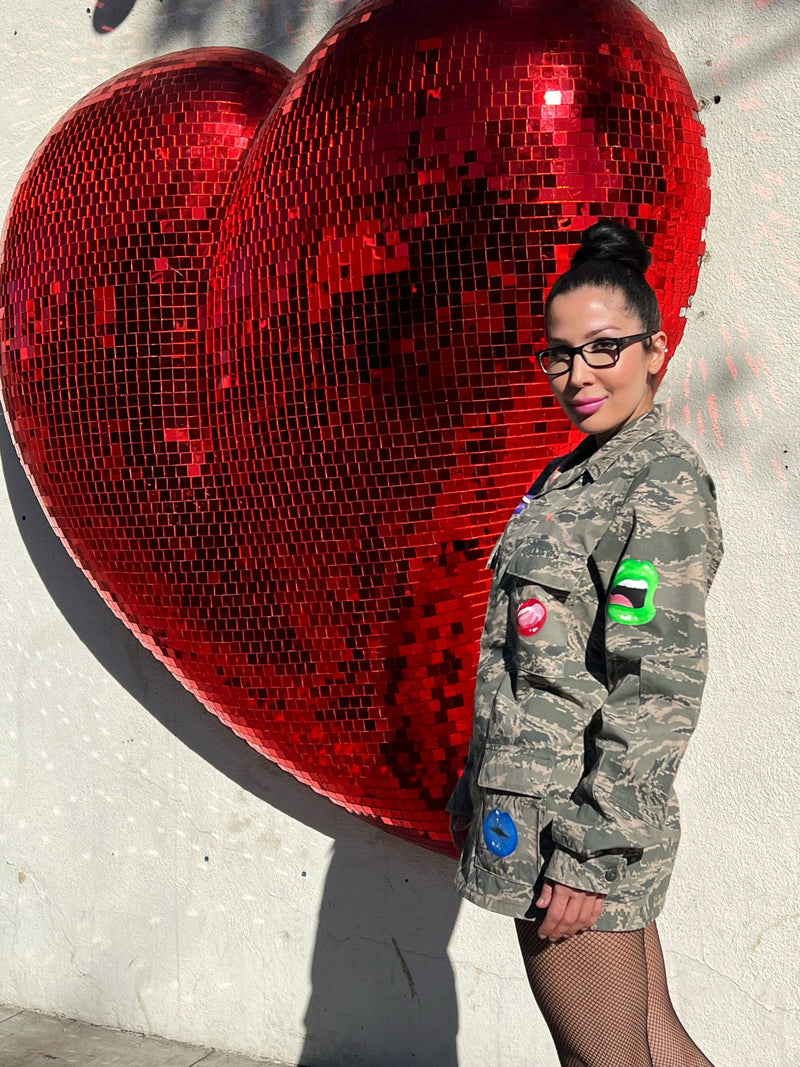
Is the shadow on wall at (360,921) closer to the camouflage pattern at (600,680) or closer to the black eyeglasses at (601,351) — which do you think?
the camouflage pattern at (600,680)

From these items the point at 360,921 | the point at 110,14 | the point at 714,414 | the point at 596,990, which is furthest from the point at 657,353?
the point at 110,14

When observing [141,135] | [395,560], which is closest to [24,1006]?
[395,560]

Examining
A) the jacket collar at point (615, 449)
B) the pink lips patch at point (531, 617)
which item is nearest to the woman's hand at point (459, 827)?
the pink lips patch at point (531, 617)

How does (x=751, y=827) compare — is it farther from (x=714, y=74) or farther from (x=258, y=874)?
(x=714, y=74)

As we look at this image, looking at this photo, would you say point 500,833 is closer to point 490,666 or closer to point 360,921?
point 490,666

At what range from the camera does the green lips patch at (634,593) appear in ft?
4.48

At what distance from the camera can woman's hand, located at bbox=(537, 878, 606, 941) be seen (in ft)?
4.58

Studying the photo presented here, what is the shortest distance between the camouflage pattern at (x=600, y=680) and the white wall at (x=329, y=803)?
65 centimetres

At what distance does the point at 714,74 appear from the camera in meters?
2.06

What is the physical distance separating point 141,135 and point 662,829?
1588 mm

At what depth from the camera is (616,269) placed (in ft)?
4.87

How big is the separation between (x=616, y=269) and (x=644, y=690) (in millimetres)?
510

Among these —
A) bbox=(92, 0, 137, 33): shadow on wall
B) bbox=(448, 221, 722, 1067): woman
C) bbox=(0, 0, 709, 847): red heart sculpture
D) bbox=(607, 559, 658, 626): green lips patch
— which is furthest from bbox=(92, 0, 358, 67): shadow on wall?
bbox=(607, 559, 658, 626): green lips patch

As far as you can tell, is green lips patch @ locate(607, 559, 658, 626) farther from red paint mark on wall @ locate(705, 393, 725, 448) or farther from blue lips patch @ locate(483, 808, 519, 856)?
red paint mark on wall @ locate(705, 393, 725, 448)
